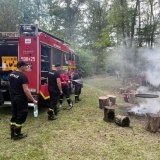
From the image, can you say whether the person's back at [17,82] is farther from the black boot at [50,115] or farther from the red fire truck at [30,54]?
the black boot at [50,115]

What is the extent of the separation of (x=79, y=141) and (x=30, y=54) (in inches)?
132

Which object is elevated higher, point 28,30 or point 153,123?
point 28,30

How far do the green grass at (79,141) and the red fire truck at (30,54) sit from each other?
1.13 metres

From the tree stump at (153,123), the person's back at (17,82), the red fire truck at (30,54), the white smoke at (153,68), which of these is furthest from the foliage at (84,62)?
the person's back at (17,82)

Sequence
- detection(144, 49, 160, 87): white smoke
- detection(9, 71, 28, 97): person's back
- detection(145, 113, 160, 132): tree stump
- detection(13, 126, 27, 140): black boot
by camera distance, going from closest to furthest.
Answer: detection(9, 71, 28, 97): person's back, detection(13, 126, 27, 140): black boot, detection(145, 113, 160, 132): tree stump, detection(144, 49, 160, 87): white smoke

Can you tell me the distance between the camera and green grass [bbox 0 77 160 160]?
17.1ft

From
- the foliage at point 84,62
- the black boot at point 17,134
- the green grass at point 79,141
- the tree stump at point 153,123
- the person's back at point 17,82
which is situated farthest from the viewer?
the foliage at point 84,62

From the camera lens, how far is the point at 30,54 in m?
7.81

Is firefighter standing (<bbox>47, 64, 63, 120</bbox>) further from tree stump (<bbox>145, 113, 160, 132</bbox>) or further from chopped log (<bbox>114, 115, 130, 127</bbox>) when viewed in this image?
tree stump (<bbox>145, 113, 160, 132</bbox>)

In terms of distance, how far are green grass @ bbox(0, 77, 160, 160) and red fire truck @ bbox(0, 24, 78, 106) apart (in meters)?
1.13

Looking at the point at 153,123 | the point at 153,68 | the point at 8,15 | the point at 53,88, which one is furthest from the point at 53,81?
the point at 8,15

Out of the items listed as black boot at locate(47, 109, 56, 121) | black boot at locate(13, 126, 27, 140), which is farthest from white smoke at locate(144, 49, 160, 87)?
black boot at locate(13, 126, 27, 140)

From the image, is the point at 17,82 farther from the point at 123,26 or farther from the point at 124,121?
the point at 123,26

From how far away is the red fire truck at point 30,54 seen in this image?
7.78 meters
